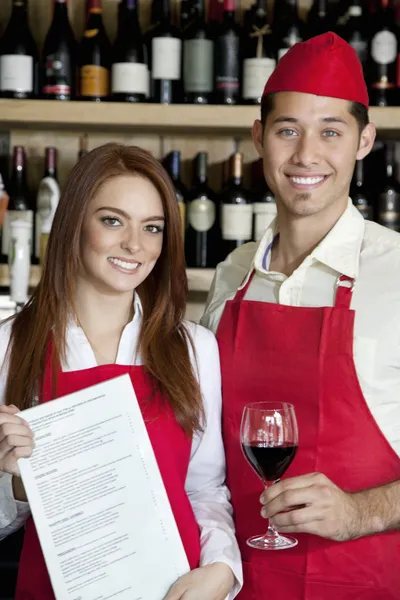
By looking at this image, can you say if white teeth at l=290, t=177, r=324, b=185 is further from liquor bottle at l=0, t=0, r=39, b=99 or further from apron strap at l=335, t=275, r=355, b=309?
liquor bottle at l=0, t=0, r=39, b=99

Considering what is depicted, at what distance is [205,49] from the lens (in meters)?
2.29

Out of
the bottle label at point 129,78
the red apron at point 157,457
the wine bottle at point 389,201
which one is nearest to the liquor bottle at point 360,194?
the wine bottle at point 389,201

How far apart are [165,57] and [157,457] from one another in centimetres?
127

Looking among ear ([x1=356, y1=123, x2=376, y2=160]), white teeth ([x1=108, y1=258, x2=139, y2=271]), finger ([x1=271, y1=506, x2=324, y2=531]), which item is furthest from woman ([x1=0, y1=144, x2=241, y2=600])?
ear ([x1=356, y1=123, x2=376, y2=160])

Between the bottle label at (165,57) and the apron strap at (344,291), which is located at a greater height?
the bottle label at (165,57)

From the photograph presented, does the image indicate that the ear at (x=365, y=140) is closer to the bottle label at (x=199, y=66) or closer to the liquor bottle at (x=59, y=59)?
the bottle label at (x=199, y=66)

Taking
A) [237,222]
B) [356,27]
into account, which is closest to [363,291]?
[237,222]

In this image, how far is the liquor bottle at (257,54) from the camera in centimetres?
225

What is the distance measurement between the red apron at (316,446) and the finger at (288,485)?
113 mm

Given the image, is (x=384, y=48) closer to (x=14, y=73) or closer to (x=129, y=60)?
(x=129, y=60)

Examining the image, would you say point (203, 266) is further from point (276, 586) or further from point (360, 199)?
point (276, 586)

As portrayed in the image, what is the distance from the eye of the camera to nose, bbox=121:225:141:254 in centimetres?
141

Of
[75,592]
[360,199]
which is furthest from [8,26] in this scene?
[75,592]

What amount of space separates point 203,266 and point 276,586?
3.76 ft
